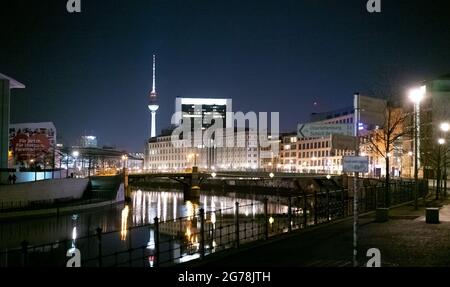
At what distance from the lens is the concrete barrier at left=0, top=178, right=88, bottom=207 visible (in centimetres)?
4900

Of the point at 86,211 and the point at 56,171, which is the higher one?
the point at 56,171

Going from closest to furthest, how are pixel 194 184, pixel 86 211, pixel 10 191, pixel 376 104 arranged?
pixel 376 104 < pixel 10 191 < pixel 86 211 < pixel 194 184

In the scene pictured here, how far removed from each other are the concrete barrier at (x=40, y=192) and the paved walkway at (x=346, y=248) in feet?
127

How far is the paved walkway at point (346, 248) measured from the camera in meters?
12.5

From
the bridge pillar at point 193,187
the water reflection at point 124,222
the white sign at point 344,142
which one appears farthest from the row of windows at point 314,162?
the white sign at point 344,142

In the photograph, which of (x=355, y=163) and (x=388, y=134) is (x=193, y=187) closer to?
(x=388, y=134)

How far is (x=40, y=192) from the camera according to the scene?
53.8 meters

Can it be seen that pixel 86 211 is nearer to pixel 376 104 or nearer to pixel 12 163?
pixel 12 163

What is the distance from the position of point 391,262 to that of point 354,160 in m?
3.56

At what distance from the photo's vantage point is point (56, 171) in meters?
64.8

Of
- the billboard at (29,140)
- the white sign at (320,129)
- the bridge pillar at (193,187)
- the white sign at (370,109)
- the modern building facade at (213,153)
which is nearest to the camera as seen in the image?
the white sign at (320,129)

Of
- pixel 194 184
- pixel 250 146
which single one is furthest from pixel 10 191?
pixel 250 146

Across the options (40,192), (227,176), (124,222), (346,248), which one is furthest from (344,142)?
(227,176)

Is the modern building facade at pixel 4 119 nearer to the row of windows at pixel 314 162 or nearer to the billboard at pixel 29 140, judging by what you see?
the billboard at pixel 29 140
